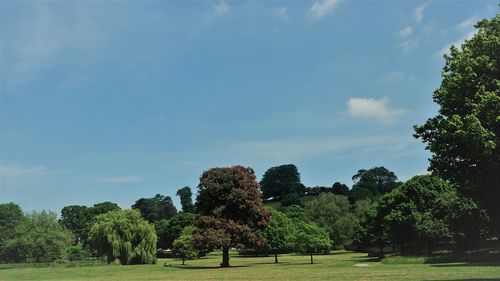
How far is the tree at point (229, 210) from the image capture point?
57.0 meters

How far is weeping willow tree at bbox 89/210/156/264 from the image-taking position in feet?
226

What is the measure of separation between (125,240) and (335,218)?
54.9 m

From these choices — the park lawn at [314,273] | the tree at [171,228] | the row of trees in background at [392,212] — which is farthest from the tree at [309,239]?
the tree at [171,228]

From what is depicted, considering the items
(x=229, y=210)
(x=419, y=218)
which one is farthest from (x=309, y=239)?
(x=419, y=218)

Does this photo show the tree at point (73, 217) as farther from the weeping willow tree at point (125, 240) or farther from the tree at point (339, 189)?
the tree at point (339, 189)

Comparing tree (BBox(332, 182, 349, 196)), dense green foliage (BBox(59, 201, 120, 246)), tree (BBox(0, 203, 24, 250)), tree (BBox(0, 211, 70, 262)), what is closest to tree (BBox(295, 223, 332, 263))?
tree (BBox(0, 211, 70, 262))

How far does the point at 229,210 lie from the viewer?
2339 inches

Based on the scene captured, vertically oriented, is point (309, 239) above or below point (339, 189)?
below

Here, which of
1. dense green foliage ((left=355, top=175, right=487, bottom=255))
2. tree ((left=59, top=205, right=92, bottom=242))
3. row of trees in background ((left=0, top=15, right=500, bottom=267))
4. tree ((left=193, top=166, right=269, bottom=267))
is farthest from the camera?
tree ((left=59, top=205, right=92, bottom=242))

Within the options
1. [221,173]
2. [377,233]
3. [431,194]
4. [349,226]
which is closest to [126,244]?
[221,173]

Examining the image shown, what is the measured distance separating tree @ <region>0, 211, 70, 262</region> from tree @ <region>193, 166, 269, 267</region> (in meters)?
34.3

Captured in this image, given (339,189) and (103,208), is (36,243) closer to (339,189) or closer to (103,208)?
(103,208)

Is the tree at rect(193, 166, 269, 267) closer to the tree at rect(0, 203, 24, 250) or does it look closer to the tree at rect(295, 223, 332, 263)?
the tree at rect(295, 223, 332, 263)

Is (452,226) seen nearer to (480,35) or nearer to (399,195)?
(399,195)
